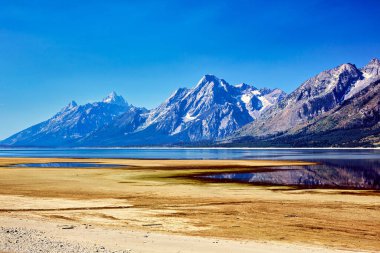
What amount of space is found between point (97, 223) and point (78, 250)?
33.4ft

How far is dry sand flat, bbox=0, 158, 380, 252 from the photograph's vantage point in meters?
28.4

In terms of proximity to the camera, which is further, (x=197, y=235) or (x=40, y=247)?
(x=197, y=235)

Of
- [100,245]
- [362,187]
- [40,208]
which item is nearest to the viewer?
[100,245]

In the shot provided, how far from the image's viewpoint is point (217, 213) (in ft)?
128

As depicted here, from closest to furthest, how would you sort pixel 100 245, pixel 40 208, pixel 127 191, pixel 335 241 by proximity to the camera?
pixel 100 245 < pixel 335 241 < pixel 40 208 < pixel 127 191

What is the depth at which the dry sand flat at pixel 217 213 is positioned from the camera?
28359mm

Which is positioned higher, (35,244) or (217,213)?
(35,244)

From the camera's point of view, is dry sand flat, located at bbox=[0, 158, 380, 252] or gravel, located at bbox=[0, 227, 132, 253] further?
dry sand flat, located at bbox=[0, 158, 380, 252]

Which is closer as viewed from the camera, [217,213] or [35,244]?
[35,244]

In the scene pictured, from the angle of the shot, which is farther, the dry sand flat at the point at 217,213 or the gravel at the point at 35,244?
the dry sand flat at the point at 217,213

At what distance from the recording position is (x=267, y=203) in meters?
45.3

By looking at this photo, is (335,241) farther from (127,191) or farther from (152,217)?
(127,191)

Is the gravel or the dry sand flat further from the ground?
the gravel

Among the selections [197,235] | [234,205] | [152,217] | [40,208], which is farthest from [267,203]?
[40,208]
